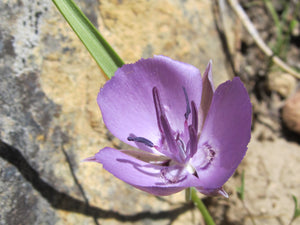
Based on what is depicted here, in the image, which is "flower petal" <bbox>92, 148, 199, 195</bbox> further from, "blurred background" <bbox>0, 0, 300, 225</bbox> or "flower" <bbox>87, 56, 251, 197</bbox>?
"blurred background" <bbox>0, 0, 300, 225</bbox>

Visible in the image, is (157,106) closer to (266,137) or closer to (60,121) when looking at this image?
(60,121)

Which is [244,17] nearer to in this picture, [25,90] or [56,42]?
[56,42]

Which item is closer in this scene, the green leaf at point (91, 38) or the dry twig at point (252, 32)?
the green leaf at point (91, 38)

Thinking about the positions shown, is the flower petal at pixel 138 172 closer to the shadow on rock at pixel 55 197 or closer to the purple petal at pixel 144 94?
the purple petal at pixel 144 94

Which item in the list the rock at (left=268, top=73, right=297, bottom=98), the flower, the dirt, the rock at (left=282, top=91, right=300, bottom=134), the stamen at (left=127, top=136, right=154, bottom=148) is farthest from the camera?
the rock at (left=268, top=73, right=297, bottom=98)

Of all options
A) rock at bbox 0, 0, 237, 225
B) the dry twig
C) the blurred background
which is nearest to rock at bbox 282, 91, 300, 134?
the blurred background

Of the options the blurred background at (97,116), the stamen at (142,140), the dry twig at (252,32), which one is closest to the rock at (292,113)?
the blurred background at (97,116)

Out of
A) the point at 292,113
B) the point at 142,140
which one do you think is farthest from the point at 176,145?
the point at 292,113

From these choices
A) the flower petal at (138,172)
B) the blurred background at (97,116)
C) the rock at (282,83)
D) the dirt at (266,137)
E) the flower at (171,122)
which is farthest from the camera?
the rock at (282,83)
